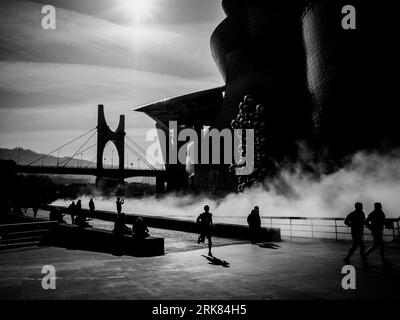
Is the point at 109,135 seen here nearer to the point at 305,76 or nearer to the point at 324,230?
the point at 305,76

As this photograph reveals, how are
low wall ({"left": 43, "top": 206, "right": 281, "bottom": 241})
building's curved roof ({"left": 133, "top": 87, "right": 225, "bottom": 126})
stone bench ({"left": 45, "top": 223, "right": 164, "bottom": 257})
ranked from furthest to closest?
building's curved roof ({"left": 133, "top": 87, "right": 225, "bottom": 126}) < low wall ({"left": 43, "top": 206, "right": 281, "bottom": 241}) < stone bench ({"left": 45, "top": 223, "right": 164, "bottom": 257})

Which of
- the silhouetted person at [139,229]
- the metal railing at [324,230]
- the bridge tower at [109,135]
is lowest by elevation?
the metal railing at [324,230]

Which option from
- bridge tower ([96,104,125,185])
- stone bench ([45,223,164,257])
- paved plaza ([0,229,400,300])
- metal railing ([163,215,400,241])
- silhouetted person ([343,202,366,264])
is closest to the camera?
paved plaza ([0,229,400,300])

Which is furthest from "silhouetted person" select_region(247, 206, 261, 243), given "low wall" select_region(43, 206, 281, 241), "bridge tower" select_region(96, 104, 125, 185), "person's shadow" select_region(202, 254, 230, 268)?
"bridge tower" select_region(96, 104, 125, 185)

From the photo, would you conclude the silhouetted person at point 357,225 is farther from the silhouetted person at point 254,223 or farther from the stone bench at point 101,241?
the stone bench at point 101,241

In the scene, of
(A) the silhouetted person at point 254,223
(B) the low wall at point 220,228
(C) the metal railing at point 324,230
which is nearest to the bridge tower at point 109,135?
(C) the metal railing at point 324,230

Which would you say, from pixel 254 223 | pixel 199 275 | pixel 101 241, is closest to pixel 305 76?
pixel 254 223

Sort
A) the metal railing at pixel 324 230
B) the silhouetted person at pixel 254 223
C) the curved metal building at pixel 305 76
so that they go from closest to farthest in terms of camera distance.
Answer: the metal railing at pixel 324 230
the silhouetted person at pixel 254 223
the curved metal building at pixel 305 76

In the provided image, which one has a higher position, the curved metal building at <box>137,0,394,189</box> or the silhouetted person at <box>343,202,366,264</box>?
the curved metal building at <box>137,0,394,189</box>

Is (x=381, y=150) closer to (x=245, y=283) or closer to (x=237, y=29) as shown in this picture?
(x=245, y=283)

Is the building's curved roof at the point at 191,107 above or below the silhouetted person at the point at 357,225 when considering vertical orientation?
above

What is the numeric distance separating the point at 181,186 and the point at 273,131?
153ft

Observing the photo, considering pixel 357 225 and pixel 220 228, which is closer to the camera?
pixel 357 225

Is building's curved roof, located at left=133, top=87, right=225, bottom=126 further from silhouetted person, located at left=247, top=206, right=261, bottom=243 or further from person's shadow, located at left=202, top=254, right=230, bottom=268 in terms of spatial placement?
person's shadow, located at left=202, top=254, right=230, bottom=268
